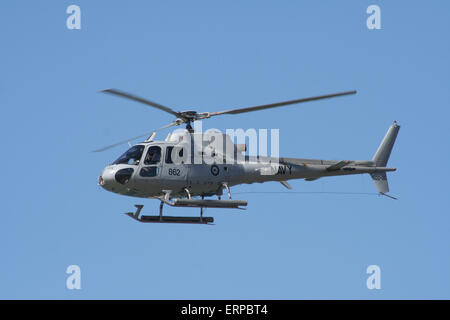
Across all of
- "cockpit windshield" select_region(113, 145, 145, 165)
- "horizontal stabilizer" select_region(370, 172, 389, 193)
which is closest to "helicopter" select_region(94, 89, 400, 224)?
"cockpit windshield" select_region(113, 145, 145, 165)

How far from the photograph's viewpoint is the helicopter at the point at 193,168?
83.7 ft

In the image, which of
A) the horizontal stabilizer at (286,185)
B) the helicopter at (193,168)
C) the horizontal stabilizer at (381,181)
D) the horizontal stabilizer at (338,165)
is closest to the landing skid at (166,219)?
the helicopter at (193,168)

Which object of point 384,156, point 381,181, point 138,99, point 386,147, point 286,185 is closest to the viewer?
point 138,99

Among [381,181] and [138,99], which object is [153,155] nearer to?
[138,99]

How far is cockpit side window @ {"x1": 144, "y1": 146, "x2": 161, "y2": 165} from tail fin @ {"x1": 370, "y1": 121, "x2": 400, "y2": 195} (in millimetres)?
7735

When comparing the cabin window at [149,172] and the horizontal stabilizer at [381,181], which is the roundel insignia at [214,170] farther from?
the horizontal stabilizer at [381,181]

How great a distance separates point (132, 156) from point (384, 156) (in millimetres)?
9219

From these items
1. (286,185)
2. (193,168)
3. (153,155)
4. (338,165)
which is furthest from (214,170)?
(338,165)

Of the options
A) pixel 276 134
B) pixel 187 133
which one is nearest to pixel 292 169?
pixel 276 134

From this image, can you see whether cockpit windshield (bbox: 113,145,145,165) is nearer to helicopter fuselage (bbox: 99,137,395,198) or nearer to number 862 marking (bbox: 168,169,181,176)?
helicopter fuselage (bbox: 99,137,395,198)

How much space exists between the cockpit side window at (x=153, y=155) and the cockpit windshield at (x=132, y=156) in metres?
0.23

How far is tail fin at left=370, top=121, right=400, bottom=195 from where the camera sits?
29.0m

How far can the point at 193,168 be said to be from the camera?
86.1 ft
